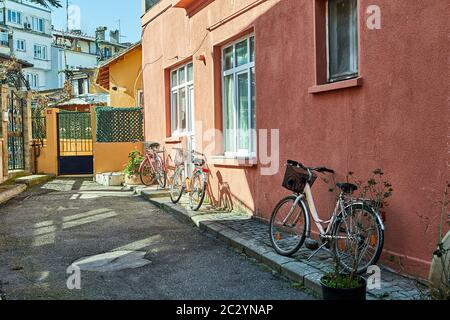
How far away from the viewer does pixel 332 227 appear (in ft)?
17.4

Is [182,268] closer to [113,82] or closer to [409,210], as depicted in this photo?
[409,210]

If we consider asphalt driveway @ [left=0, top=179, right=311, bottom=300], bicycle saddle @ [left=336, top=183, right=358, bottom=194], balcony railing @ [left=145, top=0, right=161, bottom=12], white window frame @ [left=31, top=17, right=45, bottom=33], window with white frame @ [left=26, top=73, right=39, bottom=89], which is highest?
white window frame @ [left=31, top=17, right=45, bottom=33]

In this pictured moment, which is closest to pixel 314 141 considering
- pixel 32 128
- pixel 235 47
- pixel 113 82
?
pixel 235 47

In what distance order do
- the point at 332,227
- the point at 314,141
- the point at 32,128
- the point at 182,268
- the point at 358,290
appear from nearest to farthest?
1. the point at 358,290
2. the point at 332,227
3. the point at 182,268
4. the point at 314,141
5. the point at 32,128

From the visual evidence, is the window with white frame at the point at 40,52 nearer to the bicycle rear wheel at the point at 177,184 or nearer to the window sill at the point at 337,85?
the bicycle rear wheel at the point at 177,184

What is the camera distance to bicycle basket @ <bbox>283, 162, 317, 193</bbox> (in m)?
5.77

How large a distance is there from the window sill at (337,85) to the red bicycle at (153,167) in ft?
22.8

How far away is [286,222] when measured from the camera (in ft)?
20.0

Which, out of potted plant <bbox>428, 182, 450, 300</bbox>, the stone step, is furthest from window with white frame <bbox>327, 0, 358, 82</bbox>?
the stone step

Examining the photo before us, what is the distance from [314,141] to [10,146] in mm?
11288

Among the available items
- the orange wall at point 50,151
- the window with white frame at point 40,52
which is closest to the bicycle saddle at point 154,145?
the orange wall at point 50,151

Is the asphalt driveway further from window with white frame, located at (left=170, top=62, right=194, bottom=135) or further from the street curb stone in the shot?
window with white frame, located at (left=170, top=62, right=194, bottom=135)

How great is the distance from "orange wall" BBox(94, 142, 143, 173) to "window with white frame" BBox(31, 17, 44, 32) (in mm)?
38252

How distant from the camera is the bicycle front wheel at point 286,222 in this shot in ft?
19.2
